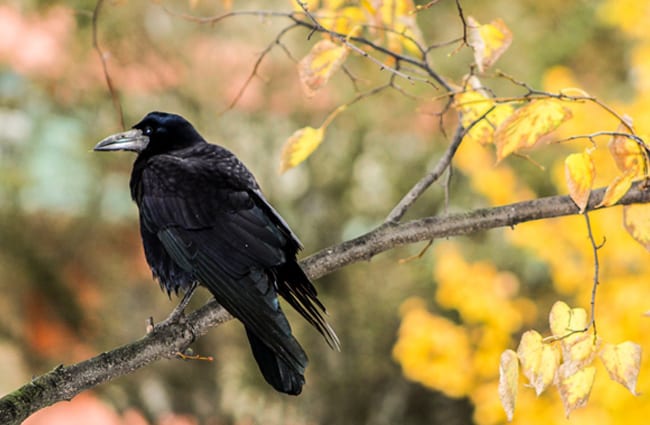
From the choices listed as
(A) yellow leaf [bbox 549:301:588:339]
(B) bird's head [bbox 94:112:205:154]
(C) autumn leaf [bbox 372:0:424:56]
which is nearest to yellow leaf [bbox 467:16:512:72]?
(C) autumn leaf [bbox 372:0:424:56]

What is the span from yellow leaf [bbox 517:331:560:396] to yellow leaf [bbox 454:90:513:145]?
557mm

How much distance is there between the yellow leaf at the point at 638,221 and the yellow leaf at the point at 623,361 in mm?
270

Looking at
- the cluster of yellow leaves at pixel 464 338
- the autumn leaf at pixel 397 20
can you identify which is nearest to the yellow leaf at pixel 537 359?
the autumn leaf at pixel 397 20

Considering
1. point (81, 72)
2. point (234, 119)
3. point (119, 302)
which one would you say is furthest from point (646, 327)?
point (81, 72)

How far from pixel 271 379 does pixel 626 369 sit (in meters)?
0.79

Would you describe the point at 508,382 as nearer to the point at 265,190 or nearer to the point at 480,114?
the point at 480,114

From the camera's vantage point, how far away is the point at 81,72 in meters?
6.51


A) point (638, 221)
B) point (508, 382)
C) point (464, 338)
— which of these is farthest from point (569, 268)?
point (508, 382)

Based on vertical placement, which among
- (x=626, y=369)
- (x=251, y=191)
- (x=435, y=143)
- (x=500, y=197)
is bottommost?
(x=626, y=369)

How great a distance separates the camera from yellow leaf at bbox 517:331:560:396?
1513 mm

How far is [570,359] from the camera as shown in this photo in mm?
1499

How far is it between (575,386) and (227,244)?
91 centimetres

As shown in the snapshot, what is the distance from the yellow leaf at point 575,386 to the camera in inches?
59.5

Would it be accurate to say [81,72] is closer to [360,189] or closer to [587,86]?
[360,189]
